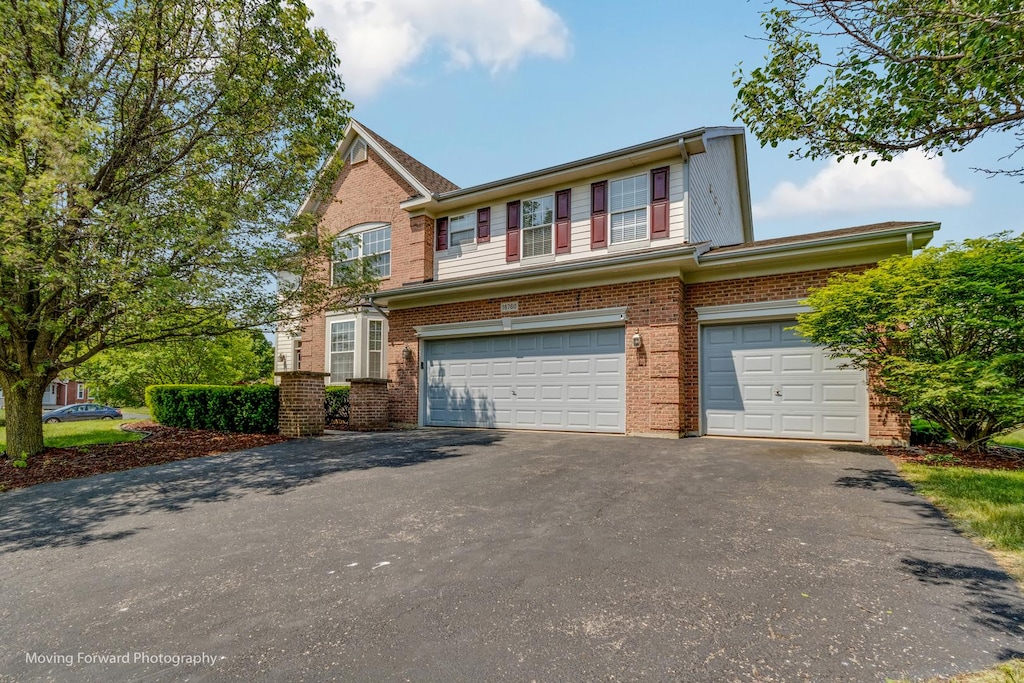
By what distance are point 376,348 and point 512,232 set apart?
6269mm

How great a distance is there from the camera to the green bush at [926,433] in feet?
27.1

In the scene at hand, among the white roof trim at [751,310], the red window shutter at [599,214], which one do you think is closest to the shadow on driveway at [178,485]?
the white roof trim at [751,310]

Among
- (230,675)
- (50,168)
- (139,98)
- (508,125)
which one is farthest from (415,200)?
(230,675)

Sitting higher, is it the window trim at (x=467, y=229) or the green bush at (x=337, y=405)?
the window trim at (x=467, y=229)

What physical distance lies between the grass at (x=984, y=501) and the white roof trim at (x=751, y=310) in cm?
326

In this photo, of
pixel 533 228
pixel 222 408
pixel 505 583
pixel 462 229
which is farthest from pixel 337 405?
pixel 505 583

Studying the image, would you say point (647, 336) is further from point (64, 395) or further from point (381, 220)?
point (64, 395)

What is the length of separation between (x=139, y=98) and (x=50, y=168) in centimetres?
193

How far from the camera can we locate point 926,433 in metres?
8.81

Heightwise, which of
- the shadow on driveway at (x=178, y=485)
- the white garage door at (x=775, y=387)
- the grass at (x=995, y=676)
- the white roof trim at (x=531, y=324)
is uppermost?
the white roof trim at (x=531, y=324)

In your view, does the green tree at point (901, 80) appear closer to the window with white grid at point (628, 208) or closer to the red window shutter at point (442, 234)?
the window with white grid at point (628, 208)

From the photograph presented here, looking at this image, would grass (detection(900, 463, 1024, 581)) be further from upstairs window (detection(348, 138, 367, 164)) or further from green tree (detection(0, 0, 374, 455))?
upstairs window (detection(348, 138, 367, 164))

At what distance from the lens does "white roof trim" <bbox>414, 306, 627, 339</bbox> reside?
10.3 meters

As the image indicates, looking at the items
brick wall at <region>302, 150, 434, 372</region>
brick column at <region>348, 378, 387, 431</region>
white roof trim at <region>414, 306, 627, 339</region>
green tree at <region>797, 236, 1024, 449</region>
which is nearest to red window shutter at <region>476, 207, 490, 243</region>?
brick wall at <region>302, 150, 434, 372</region>
